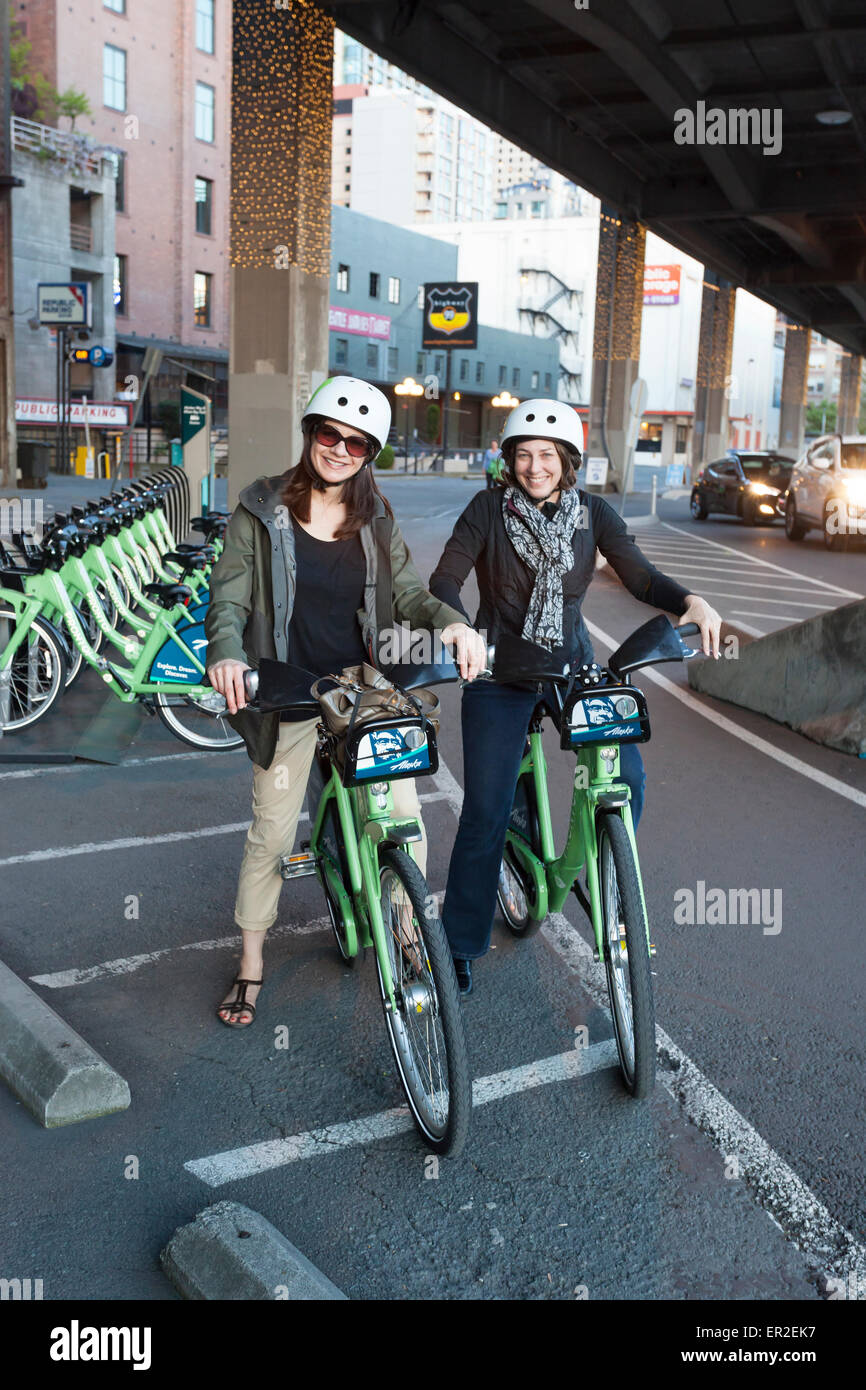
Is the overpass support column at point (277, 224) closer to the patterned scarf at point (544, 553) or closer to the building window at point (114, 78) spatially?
the patterned scarf at point (544, 553)

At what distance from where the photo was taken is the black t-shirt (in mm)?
3883

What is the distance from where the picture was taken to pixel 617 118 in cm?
2520

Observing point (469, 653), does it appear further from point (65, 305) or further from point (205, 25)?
point (205, 25)

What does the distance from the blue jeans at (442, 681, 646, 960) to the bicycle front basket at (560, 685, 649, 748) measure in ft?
1.09

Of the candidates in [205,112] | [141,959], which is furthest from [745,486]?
[205,112]

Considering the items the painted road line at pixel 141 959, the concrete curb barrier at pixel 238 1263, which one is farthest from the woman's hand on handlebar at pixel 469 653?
the painted road line at pixel 141 959

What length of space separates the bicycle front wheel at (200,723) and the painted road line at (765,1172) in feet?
12.9

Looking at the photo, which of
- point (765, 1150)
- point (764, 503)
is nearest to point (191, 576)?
point (765, 1150)

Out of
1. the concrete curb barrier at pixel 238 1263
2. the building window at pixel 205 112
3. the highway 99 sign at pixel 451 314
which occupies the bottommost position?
the concrete curb barrier at pixel 238 1263

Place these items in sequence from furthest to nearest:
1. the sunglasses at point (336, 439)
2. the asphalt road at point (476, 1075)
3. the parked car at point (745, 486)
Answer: the parked car at point (745, 486) → the sunglasses at point (336, 439) → the asphalt road at point (476, 1075)

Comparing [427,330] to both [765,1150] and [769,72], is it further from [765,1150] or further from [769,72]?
[765,1150]

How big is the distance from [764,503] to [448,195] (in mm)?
150651

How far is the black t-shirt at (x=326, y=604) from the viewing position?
3.88 m

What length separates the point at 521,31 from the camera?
20422mm
